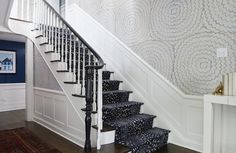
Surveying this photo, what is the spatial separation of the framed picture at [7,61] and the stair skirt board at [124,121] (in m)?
2.99

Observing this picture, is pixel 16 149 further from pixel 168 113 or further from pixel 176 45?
pixel 176 45

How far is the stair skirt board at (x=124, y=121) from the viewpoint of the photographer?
262cm

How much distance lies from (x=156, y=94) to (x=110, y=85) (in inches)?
34.0

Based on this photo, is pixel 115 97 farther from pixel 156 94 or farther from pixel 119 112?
pixel 156 94

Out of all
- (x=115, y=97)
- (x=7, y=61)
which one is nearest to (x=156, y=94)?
(x=115, y=97)

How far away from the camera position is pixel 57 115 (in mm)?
3633

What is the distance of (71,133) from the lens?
318cm

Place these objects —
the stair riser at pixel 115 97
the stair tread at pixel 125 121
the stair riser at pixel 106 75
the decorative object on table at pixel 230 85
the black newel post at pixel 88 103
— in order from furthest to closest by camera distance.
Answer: the stair riser at pixel 106 75 < the stair riser at pixel 115 97 < the stair tread at pixel 125 121 < the black newel post at pixel 88 103 < the decorative object on table at pixel 230 85

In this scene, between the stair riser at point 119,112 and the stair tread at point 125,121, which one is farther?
the stair riser at point 119,112

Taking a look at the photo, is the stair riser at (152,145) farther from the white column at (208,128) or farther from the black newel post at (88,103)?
the white column at (208,128)

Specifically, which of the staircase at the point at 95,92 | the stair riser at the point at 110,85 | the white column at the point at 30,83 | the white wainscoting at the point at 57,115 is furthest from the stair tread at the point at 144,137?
the white column at the point at 30,83

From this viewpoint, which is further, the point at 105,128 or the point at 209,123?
the point at 105,128

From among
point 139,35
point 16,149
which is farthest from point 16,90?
point 139,35

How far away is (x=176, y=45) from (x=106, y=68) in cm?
174
